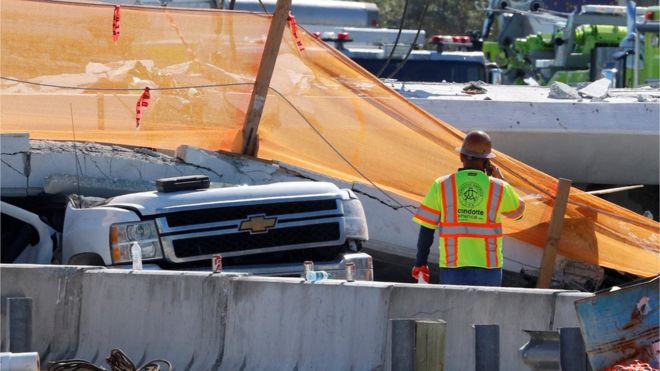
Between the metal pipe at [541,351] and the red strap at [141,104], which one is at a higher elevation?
the red strap at [141,104]

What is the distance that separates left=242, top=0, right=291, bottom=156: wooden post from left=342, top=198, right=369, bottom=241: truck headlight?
1683mm

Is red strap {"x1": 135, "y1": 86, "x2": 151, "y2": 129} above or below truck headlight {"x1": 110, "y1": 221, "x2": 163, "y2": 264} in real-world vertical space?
above

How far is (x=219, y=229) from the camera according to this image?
9.09m

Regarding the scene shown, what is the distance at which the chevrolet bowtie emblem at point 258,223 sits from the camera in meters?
9.14

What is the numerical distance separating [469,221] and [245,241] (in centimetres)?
153

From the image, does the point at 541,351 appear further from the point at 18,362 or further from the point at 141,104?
the point at 141,104

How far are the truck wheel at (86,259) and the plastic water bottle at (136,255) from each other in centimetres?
29

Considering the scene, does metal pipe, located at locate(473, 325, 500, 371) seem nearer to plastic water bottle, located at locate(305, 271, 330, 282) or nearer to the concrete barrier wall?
the concrete barrier wall

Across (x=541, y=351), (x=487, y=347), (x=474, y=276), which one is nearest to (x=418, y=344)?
(x=487, y=347)

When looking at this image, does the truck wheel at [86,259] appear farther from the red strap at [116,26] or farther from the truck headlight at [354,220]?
the red strap at [116,26]

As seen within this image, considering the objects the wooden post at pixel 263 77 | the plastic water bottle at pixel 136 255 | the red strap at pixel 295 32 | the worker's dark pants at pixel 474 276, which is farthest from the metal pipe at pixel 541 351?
the red strap at pixel 295 32

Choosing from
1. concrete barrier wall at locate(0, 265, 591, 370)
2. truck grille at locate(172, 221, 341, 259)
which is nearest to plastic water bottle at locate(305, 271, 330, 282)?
concrete barrier wall at locate(0, 265, 591, 370)

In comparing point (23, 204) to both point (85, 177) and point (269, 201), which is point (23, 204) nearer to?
point (85, 177)

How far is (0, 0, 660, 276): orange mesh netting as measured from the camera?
10.9 metres
